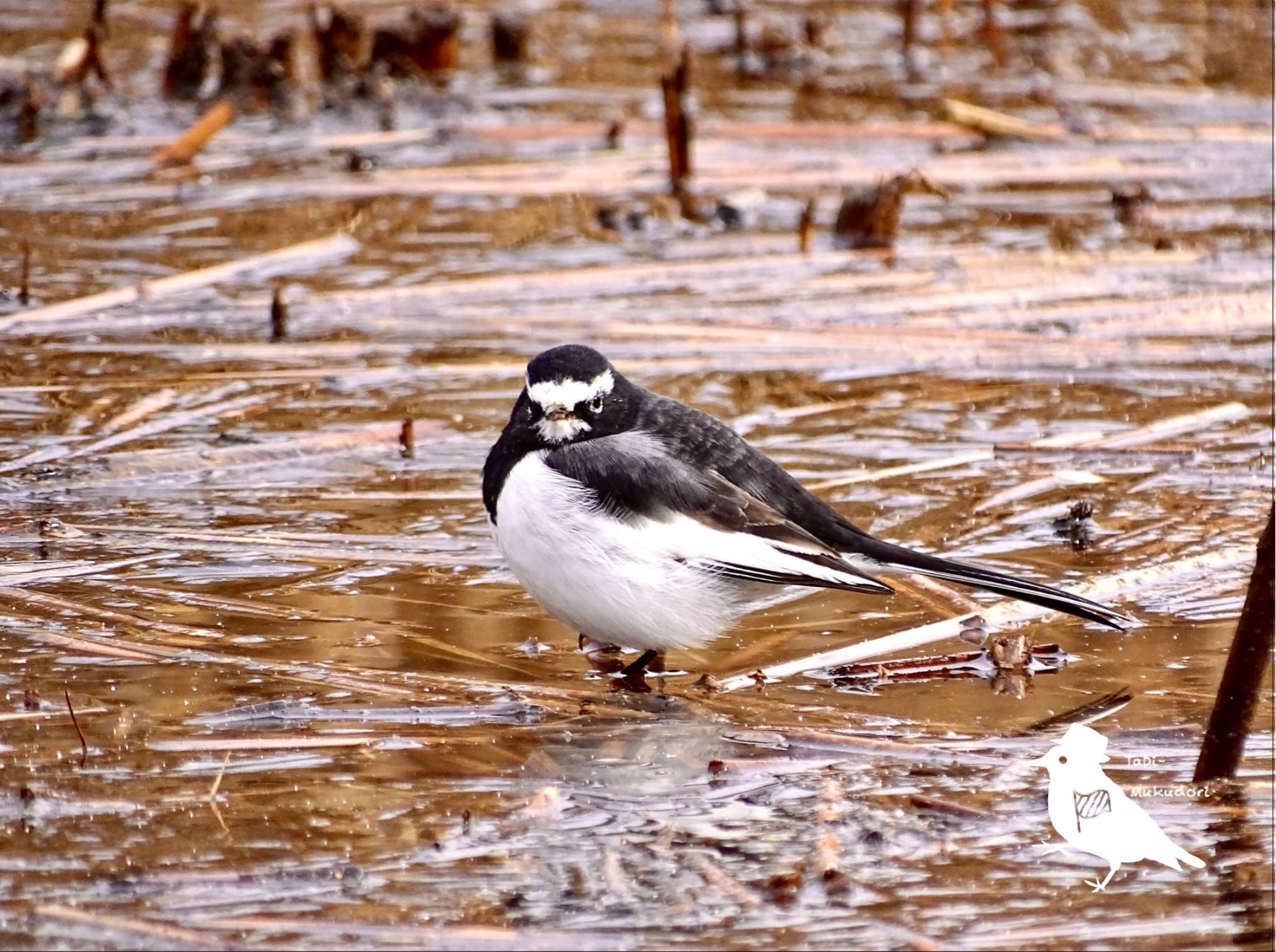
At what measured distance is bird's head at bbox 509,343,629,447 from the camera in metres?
5.00

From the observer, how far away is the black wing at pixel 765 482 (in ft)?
16.2

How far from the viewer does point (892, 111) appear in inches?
459

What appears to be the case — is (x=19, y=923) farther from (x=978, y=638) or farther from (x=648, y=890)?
(x=978, y=638)

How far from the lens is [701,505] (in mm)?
4871

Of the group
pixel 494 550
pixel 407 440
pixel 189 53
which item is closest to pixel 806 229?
pixel 407 440

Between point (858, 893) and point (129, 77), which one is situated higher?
point (129, 77)

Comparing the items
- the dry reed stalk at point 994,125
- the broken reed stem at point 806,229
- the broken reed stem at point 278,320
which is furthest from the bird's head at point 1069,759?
the dry reed stalk at point 994,125

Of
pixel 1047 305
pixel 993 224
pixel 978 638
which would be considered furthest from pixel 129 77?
pixel 978 638

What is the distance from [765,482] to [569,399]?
1.87 feet

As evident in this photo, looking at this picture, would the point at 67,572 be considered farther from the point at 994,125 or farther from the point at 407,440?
the point at 994,125

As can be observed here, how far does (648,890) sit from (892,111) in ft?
28.7

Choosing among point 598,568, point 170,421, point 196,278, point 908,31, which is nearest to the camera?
point 598,568

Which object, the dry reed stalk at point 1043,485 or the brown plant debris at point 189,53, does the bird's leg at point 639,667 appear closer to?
the dry reed stalk at point 1043,485
